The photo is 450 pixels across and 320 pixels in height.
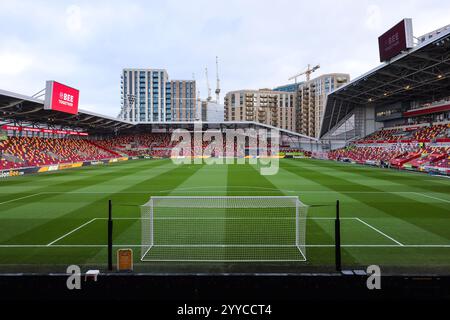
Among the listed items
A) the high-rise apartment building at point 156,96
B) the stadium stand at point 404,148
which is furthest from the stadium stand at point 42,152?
the high-rise apartment building at point 156,96

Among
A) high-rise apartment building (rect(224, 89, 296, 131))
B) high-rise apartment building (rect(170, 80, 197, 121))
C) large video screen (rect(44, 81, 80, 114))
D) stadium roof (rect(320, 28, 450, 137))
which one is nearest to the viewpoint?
stadium roof (rect(320, 28, 450, 137))

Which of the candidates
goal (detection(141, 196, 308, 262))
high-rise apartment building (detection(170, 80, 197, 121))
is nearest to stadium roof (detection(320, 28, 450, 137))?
goal (detection(141, 196, 308, 262))

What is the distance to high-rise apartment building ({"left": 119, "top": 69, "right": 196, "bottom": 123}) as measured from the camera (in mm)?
158000

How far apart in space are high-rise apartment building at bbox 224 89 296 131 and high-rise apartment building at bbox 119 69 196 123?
2972cm

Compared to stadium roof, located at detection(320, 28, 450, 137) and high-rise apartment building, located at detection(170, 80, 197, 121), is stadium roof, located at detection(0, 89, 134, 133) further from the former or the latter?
high-rise apartment building, located at detection(170, 80, 197, 121)

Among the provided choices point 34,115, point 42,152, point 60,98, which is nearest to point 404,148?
point 60,98

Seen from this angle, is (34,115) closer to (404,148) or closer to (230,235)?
(230,235)

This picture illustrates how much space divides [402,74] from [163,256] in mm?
43264

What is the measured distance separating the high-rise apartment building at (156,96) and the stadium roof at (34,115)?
100869 mm

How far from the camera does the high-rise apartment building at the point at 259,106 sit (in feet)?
471

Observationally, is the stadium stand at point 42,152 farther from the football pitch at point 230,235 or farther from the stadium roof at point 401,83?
the stadium roof at point 401,83

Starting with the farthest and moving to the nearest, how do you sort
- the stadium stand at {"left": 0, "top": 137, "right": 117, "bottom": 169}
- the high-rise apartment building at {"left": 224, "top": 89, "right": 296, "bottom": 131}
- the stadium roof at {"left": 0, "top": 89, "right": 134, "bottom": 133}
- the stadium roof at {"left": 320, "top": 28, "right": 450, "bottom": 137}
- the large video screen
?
the high-rise apartment building at {"left": 224, "top": 89, "right": 296, "bottom": 131}, the stadium stand at {"left": 0, "top": 137, "right": 117, "bottom": 169}, the large video screen, the stadium roof at {"left": 0, "top": 89, "right": 134, "bottom": 133}, the stadium roof at {"left": 320, "top": 28, "right": 450, "bottom": 137}
